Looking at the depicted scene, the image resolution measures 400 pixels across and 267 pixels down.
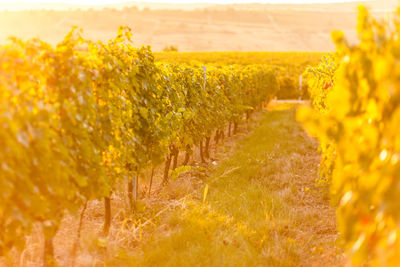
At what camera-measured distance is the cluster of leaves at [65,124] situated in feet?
9.98

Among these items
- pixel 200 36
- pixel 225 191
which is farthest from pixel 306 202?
pixel 200 36

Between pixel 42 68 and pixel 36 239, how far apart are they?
6.91ft

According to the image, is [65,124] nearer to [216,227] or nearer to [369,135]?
[369,135]

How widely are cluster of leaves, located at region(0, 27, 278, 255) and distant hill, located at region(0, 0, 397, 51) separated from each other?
84.9m

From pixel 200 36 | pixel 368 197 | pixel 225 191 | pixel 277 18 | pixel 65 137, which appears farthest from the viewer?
pixel 277 18

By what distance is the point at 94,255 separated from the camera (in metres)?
4.61

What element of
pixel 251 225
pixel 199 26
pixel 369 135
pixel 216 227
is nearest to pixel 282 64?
pixel 251 225

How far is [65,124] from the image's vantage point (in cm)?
359

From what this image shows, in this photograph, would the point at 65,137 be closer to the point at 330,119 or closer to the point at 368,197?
the point at 330,119

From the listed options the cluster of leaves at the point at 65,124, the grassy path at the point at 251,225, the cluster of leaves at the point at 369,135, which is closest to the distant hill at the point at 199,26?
the grassy path at the point at 251,225

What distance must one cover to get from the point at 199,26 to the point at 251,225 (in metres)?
109

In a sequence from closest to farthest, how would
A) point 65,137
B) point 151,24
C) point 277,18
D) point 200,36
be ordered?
point 65,137, point 200,36, point 151,24, point 277,18

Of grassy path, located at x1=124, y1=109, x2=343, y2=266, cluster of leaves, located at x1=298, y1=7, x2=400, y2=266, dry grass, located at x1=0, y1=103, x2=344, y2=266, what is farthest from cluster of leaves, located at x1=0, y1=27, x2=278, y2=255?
cluster of leaves, located at x1=298, y1=7, x2=400, y2=266

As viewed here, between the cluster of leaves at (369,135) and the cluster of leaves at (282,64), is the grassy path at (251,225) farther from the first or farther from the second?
the cluster of leaves at (282,64)
